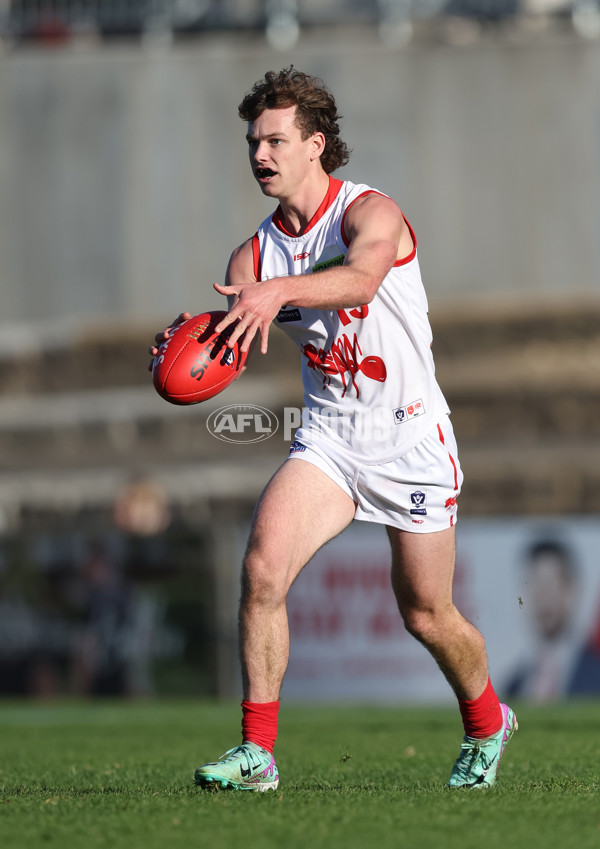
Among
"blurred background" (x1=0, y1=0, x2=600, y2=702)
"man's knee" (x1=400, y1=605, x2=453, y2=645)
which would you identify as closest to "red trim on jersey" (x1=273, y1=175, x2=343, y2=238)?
"man's knee" (x1=400, y1=605, x2=453, y2=645)

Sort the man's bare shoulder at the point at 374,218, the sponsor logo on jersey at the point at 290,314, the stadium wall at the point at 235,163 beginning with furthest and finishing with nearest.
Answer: the stadium wall at the point at 235,163
the sponsor logo on jersey at the point at 290,314
the man's bare shoulder at the point at 374,218

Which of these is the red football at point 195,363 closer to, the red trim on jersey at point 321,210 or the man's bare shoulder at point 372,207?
the red trim on jersey at point 321,210

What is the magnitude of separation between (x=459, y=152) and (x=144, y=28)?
5.02 m

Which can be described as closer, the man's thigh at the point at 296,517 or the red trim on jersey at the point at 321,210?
the man's thigh at the point at 296,517

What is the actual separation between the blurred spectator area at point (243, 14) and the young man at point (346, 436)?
50.9 ft

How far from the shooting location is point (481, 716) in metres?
5.55

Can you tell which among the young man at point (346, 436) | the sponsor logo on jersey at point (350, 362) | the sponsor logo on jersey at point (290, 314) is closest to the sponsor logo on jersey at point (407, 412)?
the young man at point (346, 436)

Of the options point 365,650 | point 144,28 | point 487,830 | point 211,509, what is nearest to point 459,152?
point 144,28

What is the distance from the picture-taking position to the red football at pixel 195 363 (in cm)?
516

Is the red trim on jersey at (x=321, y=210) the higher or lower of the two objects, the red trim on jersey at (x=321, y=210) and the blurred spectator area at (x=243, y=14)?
the lower

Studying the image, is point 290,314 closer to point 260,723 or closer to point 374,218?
point 374,218

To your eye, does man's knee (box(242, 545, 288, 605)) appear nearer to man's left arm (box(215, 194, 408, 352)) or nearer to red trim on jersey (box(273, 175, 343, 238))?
man's left arm (box(215, 194, 408, 352))

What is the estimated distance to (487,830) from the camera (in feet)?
13.5

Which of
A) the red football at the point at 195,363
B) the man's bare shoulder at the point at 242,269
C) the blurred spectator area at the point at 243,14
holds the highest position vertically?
the blurred spectator area at the point at 243,14
